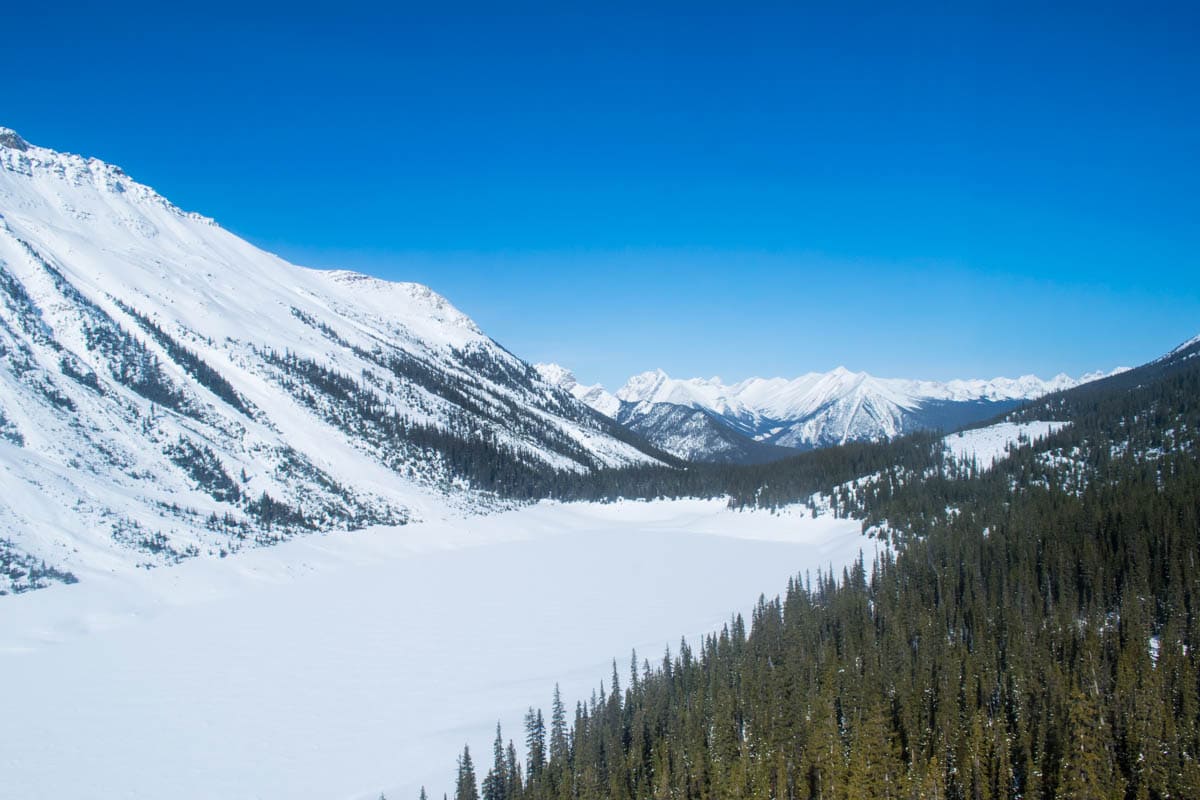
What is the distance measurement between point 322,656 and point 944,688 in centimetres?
5126

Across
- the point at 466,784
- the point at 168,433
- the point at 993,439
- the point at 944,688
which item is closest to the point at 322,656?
the point at 466,784

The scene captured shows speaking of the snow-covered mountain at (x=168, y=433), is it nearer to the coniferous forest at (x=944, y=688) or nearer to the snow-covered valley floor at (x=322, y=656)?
the snow-covered valley floor at (x=322, y=656)

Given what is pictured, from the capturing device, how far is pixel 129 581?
76.6 metres

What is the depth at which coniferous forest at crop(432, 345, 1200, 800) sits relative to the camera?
37.4m

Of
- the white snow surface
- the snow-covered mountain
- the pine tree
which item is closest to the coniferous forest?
the pine tree

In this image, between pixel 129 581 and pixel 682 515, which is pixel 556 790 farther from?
pixel 682 515

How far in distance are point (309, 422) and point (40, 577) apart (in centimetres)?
8564

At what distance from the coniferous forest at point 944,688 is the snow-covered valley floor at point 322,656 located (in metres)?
Result: 7.20

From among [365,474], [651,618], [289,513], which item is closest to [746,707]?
[651,618]

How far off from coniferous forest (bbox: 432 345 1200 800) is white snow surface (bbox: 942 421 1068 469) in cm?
4755

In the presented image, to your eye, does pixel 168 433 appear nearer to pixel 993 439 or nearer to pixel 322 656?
pixel 322 656

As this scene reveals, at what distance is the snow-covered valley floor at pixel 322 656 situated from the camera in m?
42.0

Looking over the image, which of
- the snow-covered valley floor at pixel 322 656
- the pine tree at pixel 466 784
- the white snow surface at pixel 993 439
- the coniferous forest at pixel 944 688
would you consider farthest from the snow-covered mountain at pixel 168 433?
the white snow surface at pixel 993 439

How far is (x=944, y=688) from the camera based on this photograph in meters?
46.3
